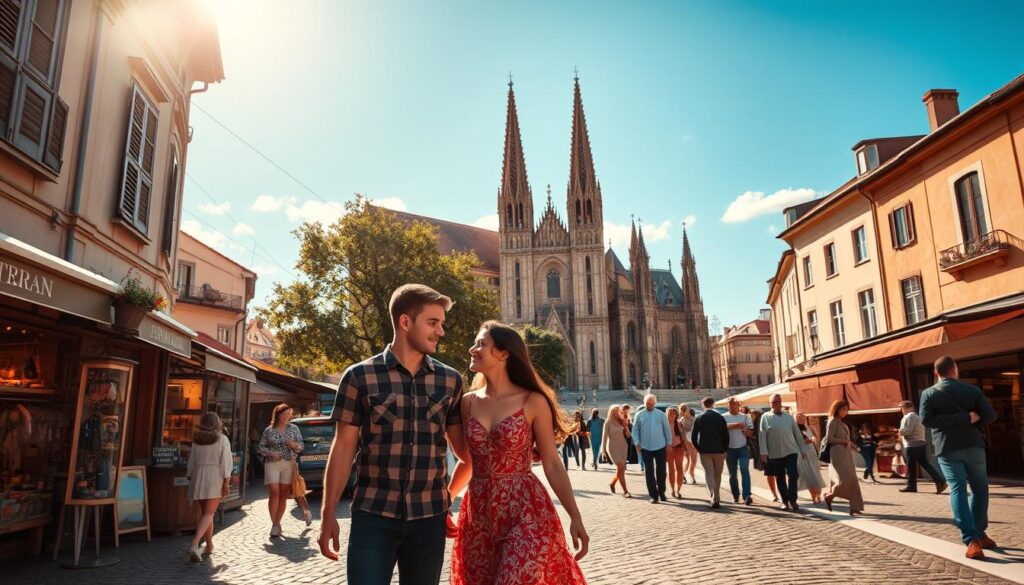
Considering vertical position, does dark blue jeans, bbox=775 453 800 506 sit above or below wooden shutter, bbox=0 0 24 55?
below

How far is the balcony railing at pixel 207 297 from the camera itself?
29.0 meters

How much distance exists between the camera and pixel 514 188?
75.2 metres

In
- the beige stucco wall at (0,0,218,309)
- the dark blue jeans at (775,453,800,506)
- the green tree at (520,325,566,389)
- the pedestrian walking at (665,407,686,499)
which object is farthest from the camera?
the green tree at (520,325,566,389)

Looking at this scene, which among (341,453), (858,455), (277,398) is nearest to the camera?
(341,453)

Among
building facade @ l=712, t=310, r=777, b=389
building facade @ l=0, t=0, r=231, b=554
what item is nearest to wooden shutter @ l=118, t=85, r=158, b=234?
building facade @ l=0, t=0, r=231, b=554

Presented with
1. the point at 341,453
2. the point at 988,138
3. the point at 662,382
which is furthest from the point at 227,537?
the point at 662,382

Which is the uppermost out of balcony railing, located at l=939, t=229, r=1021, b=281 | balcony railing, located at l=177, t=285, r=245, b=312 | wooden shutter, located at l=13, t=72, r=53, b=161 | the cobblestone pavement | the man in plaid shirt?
balcony railing, located at l=177, t=285, r=245, b=312

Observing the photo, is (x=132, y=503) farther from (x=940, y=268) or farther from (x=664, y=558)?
(x=940, y=268)

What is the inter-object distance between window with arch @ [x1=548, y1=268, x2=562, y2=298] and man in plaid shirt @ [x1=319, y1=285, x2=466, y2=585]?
230 feet

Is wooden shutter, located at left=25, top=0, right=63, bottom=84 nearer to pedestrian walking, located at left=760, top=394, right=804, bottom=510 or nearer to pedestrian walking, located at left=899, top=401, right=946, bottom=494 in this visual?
pedestrian walking, located at left=760, top=394, right=804, bottom=510

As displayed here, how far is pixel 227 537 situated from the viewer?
8.61 metres

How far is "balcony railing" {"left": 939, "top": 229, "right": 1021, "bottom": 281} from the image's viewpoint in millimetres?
13617

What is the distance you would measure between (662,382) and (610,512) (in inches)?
2641

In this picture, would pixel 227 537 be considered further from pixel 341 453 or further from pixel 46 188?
pixel 341 453
